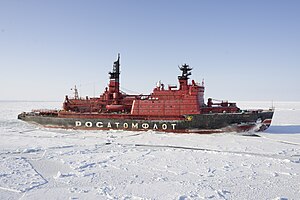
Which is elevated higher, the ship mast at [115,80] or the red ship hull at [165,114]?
the ship mast at [115,80]

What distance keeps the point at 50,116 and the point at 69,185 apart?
16691 millimetres

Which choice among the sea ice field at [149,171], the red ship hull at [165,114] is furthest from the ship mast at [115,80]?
the sea ice field at [149,171]

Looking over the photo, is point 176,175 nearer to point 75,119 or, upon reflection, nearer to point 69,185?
point 69,185

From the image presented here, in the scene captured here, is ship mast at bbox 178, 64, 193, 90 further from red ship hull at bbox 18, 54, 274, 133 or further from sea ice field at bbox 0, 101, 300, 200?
sea ice field at bbox 0, 101, 300, 200

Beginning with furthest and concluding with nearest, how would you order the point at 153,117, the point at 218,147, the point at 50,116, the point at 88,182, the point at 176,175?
the point at 50,116, the point at 153,117, the point at 218,147, the point at 176,175, the point at 88,182

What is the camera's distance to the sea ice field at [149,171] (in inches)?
241

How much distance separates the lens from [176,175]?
7586mm

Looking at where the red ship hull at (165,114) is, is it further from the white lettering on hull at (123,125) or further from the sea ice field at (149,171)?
the sea ice field at (149,171)

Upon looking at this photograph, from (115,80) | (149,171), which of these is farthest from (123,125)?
(149,171)

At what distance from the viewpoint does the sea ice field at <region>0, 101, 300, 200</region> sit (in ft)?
20.1

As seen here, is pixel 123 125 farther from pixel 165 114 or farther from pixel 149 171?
pixel 149 171

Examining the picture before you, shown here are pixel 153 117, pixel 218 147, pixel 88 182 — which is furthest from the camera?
pixel 153 117

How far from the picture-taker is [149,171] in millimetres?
8008

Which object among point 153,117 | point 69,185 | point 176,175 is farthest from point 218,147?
point 69,185
